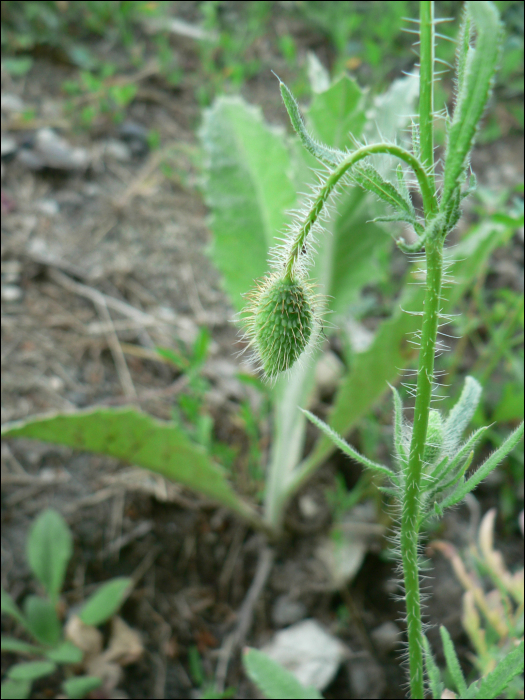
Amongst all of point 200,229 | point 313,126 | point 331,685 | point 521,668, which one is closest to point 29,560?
point 331,685

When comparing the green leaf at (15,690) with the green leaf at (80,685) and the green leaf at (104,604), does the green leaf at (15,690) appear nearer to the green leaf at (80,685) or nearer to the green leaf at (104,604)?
the green leaf at (80,685)

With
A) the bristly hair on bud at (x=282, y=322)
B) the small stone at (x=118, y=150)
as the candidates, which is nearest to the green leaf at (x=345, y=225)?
the bristly hair on bud at (x=282, y=322)

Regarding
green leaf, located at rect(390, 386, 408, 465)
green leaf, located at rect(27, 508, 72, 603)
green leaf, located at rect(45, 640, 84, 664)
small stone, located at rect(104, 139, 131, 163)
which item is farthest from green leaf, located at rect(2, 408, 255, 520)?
small stone, located at rect(104, 139, 131, 163)

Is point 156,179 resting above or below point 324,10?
below

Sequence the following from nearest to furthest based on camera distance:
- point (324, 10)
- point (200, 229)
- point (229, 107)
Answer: point (229, 107), point (200, 229), point (324, 10)

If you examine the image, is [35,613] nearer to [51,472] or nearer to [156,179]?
[51,472]
